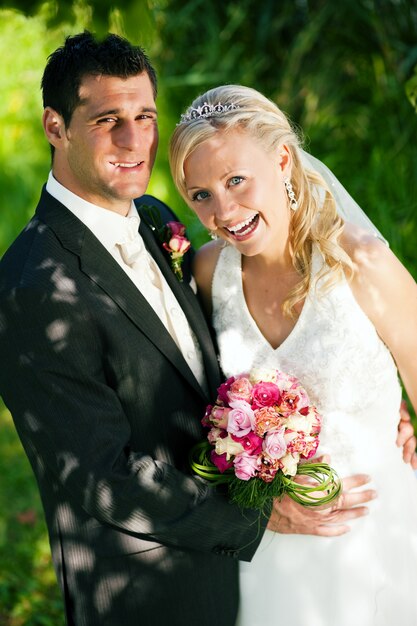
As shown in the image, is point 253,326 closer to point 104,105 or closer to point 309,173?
point 309,173

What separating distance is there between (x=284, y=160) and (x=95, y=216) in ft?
2.82

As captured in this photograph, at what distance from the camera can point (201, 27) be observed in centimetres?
688

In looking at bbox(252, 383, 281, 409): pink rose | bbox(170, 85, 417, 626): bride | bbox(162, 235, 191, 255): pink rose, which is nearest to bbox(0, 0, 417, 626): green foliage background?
bbox(170, 85, 417, 626): bride

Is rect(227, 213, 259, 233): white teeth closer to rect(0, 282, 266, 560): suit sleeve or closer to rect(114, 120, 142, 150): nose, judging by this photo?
rect(114, 120, 142, 150): nose

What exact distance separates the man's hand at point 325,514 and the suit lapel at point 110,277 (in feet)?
2.18

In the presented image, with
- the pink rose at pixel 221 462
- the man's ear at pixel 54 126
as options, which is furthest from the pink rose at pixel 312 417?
the man's ear at pixel 54 126

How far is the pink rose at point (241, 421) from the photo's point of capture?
2707mm

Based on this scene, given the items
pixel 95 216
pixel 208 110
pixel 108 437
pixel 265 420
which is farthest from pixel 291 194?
pixel 108 437

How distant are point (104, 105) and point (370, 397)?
5.21ft

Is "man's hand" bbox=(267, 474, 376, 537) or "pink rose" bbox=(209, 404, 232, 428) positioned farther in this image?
"man's hand" bbox=(267, 474, 376, 537)

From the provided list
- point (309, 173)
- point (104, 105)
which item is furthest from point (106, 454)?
point (309, 173)

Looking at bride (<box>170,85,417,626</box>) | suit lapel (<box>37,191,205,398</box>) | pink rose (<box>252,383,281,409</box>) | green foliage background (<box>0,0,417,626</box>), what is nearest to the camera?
pink rose (<box>252,383,281,409</box>)

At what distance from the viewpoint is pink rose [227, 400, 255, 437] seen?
271cm

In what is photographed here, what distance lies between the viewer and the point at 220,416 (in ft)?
9.17
